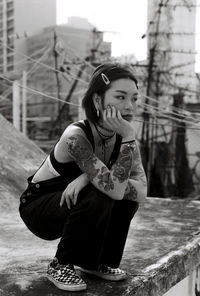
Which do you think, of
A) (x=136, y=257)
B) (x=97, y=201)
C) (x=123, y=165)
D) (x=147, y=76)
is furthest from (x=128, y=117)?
(x=147, y=76)

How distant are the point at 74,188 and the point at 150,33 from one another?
43.9ft

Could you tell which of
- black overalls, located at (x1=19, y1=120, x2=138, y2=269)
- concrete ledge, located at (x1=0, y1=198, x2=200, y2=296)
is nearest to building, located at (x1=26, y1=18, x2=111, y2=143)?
concrete ledge, located at (x1=0, y1=198, x2=200, y2=296)

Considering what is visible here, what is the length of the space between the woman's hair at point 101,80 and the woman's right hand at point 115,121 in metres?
0.08

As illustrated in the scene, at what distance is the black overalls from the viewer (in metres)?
1.40

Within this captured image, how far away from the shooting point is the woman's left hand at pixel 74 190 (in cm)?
140

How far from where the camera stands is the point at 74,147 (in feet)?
4.67

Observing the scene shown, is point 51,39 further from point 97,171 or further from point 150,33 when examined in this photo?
point 97,171

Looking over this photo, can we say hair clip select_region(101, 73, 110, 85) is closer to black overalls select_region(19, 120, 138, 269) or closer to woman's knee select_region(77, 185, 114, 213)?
black overalls select_region(19, 120, 138, 269)

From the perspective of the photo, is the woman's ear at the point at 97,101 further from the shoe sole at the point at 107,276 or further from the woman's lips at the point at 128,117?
the shoe sole at the point at 107,276

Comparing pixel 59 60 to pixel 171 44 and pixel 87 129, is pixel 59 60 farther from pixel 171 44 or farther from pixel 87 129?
pixel 87 129

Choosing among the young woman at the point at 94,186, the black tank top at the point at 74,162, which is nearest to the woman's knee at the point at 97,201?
the young woman at the point at 94,186

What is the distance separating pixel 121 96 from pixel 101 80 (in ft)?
0.30

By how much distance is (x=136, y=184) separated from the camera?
151 centimetres

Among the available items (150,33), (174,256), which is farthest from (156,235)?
(150,33)
